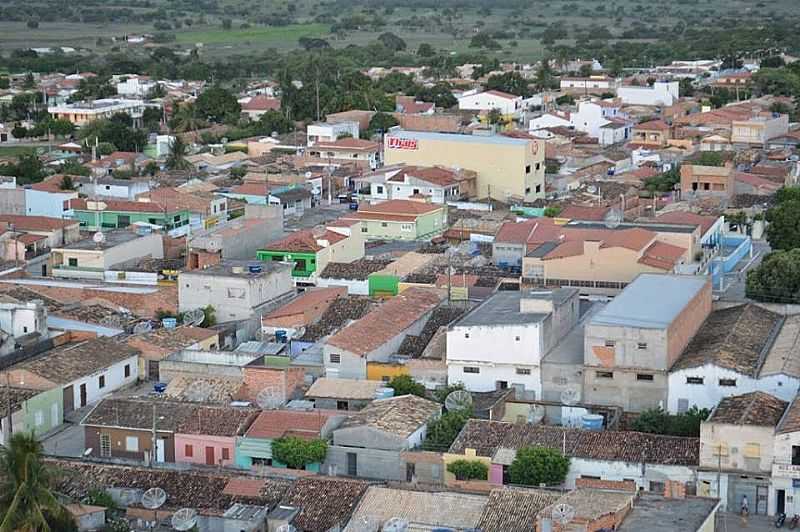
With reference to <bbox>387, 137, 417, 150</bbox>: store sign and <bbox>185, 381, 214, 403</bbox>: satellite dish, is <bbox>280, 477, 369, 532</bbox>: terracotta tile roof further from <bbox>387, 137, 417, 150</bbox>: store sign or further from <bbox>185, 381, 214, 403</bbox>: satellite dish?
<bbox>387, 137, 417, 150</bbox>: store sign

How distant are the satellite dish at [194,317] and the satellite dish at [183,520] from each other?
733 centimetres

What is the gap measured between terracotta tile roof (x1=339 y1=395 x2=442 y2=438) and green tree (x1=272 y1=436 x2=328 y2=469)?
450 millimetres

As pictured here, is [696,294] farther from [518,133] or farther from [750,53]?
[750,53]

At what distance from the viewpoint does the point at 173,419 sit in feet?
55.4

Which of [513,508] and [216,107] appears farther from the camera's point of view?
[216,107]

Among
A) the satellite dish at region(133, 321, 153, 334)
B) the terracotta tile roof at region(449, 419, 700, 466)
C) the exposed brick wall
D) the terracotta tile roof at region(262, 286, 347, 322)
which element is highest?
the terracotta tile roof at region(262, 286, 347, 322)

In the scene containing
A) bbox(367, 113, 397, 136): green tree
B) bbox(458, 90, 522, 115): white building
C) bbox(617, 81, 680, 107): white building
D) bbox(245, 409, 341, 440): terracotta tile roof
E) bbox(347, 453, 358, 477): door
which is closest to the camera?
bbox(347, 453, 358, 477): door

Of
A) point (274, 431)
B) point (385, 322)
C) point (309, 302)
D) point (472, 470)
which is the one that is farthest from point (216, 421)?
point (309, 302)

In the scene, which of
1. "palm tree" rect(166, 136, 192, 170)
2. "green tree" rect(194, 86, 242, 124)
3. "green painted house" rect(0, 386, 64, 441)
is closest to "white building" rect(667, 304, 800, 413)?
"green painted house" rect(0, 386, 64, 441)

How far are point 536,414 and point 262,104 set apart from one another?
111 feet

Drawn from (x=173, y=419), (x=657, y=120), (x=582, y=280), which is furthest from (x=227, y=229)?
(x=657, y=120)

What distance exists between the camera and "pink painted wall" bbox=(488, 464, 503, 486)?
50.6 ft

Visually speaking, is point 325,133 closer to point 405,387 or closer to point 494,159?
point 494,159

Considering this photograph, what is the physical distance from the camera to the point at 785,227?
25469 millimetres
